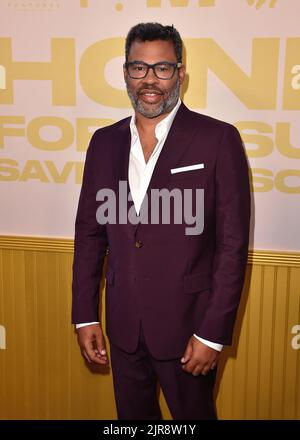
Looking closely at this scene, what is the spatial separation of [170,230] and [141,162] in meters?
0.28

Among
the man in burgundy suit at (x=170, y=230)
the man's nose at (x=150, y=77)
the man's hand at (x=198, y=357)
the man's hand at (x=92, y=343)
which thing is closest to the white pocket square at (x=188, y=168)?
the man in burgundy suit at (x=170, y=230)

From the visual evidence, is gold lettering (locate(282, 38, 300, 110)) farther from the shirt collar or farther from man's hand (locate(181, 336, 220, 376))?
man's hand (locate(181, 336, 220, 376))

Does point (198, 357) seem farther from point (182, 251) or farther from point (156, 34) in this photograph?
point (156, 34)

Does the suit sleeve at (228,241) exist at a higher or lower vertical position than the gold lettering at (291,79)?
lower

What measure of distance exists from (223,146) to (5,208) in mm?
1328

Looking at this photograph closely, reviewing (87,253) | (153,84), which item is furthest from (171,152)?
(87,253)

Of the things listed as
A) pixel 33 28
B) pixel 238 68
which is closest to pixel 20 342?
pixel 33 28

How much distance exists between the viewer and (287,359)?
2498 millimetres

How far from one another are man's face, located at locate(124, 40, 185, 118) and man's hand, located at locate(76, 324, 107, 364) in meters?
0.88

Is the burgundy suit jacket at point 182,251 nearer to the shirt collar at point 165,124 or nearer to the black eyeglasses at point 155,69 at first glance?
the shirt collar at point 165,124

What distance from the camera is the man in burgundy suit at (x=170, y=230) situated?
5.77 feet

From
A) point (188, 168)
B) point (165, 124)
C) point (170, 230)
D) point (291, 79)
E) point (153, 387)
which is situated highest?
point (291, 79)

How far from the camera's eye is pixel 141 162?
1.90 meters

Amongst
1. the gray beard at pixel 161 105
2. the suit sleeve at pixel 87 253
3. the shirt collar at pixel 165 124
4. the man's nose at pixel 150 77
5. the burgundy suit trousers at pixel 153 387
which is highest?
the man's nose at pixel 150 77
